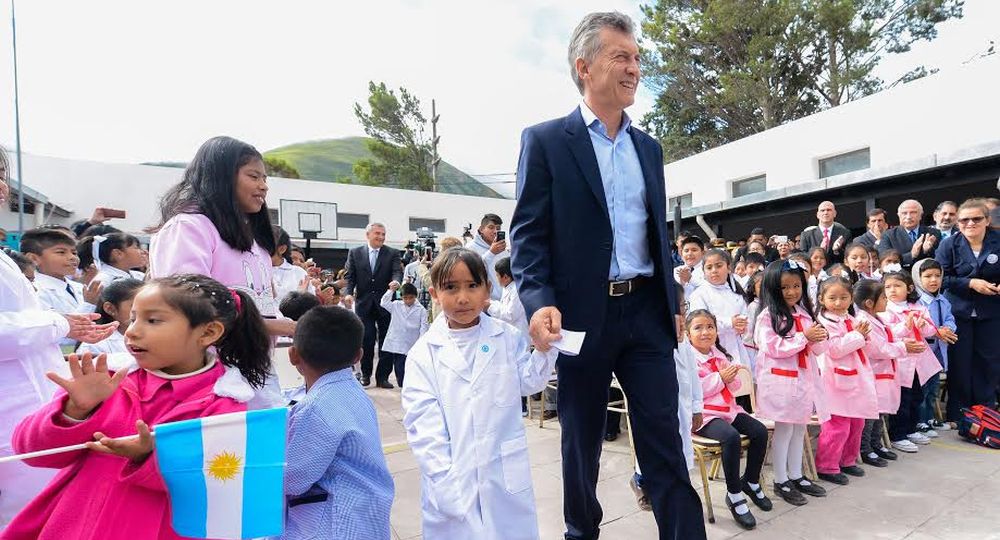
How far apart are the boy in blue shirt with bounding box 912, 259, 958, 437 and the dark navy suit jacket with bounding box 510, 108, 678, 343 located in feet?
13.0

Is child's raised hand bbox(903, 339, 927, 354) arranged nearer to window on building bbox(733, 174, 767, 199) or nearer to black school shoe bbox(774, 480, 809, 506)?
black school shoe bbox(774, 480, 809, 506)

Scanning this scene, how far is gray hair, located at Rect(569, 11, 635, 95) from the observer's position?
196cm

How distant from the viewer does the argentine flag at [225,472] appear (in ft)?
4.23

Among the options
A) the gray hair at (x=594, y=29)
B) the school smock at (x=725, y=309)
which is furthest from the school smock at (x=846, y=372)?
the gray hair at (x=594, y=29)

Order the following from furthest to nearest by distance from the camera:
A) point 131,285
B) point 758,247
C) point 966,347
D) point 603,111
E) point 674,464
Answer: point 758,247
point 966,347
point 131,285
point 603,111
point 674,464

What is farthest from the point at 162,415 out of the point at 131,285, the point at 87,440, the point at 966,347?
the point at 966,347

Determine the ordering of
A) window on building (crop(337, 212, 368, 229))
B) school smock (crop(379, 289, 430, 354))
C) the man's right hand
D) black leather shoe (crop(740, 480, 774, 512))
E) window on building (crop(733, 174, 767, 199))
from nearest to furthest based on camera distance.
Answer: the man's right hand < black leather shoe (crop(740, 480, 774, 512)) < school smock (crop(379, 289, 430, 354)) < window on building (crop(733, 174, 767, 199)) < window on building (crop(337, 212, 368, 229))

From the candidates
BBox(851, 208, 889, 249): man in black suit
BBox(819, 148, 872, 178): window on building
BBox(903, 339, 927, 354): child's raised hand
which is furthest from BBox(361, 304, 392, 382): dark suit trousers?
BBox(819, 148, 872, 178): window on building

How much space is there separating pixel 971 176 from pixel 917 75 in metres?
13.2

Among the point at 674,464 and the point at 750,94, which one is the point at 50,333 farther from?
the point at 750,94

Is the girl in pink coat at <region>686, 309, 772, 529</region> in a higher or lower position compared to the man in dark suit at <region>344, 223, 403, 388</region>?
lower

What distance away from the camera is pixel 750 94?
62.0 ft

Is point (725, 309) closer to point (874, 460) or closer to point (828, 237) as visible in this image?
point (874, 460)

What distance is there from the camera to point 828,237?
7.06 meters
